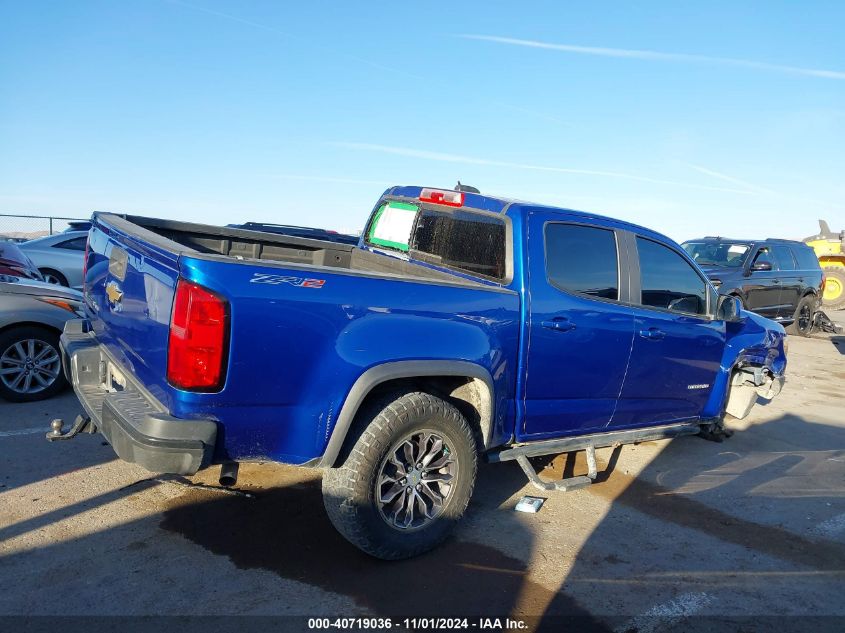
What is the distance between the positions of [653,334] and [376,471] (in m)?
2.32

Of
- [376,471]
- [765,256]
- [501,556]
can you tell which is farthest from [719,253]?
[376,471]

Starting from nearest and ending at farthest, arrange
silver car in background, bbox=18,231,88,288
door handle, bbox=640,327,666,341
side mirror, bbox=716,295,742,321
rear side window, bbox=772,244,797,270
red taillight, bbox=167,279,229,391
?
red taillight, bbox=167,279,229,391
door handle, bbox=640,327,666,341
side mirror, bbox=716,295,742,321
silver car in background, bbox=18,231,88,288
rear side window, bbox=772,244,797,270

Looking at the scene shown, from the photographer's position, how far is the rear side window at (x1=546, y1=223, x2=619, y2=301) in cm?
415

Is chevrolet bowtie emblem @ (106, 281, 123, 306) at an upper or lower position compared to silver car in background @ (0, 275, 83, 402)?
upper

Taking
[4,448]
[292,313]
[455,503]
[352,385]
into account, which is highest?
[292,313]

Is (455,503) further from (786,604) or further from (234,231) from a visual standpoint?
(234,231)

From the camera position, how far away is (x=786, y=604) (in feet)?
11.0

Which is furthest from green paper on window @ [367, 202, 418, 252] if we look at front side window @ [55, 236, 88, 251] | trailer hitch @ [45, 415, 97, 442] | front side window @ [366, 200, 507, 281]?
front side window @ [55, 236, 88, 251]

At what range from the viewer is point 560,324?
403 centimetres

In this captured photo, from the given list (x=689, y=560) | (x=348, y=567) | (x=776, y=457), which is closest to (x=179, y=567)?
(x=348, y=567)

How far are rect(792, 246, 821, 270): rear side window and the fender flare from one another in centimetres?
1259

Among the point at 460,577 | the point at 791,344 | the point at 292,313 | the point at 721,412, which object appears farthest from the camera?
the point at 791,344

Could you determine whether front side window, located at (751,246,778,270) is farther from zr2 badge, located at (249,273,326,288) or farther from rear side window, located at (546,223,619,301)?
zr2 badge, located at (249,273,326,288)

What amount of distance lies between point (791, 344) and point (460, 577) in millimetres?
11998
